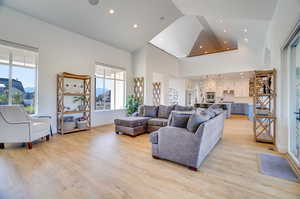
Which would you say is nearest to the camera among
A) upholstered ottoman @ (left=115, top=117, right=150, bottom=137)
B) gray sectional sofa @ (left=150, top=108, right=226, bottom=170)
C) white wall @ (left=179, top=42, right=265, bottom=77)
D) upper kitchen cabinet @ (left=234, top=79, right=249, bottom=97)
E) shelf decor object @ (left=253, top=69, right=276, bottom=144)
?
gray sectional sofa @ (left=150, top=108, right=226, bottom=170)

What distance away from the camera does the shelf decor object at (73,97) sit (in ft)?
14.7

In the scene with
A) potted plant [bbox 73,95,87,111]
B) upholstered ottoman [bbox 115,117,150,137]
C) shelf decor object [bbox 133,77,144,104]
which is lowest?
upholstered ottoman [bbox 115,117,150,137]

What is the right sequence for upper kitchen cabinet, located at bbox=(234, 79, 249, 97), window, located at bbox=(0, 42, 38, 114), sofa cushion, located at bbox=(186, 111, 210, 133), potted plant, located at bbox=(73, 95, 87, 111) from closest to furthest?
sofa cushion, located at bbox=(186, 111, 210, 133) → window, located at bbox=(0, 42, 38, 114) → potted plant, located at bbox=(73, 95, 87, 111) → upper kitchen cabinet, located at bbox=(234, 79, 249, 97)

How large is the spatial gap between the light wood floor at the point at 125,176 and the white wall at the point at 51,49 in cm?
188

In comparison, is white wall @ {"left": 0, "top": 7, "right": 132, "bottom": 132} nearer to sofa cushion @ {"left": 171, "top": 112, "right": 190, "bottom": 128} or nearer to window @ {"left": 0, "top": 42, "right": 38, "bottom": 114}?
window @ {"left": 0, "top": 42, "right": 38, "bottom": 114}

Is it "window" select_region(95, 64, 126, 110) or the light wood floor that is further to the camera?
"window" select_region(95, 64, 126, 110)

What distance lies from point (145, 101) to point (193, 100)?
19.5 ft

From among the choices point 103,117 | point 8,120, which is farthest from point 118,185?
point 103,117

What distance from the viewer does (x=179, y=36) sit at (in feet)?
25.3

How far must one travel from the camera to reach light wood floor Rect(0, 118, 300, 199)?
69.0 inches

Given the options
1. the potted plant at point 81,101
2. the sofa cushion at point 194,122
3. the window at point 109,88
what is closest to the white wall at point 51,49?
the window at point 109,88

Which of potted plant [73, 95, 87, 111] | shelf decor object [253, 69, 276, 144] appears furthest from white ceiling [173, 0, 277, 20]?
potted plant [73, 95, 87, 111]

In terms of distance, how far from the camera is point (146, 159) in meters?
2.70

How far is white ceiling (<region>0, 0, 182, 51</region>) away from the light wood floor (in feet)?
11.6
